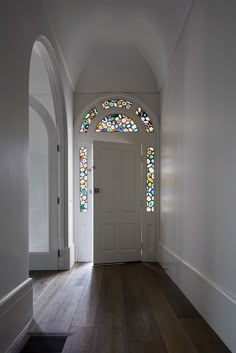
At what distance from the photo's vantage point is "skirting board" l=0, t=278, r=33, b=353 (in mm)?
2199

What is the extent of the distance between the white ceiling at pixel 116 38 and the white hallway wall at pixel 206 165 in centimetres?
38

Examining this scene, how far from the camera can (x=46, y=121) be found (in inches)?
194

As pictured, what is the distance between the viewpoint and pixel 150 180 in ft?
18.6

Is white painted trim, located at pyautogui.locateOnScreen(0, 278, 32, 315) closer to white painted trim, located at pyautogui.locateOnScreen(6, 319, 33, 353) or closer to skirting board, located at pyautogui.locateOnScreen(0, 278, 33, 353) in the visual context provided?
skirting board, located at pyautogui.locateOnScreen(0, 278, 33, 353)

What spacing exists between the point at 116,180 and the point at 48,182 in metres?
1.15

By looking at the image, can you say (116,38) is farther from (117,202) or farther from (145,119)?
(117,202)

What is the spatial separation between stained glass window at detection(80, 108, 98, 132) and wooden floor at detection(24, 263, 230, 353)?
7.86ft

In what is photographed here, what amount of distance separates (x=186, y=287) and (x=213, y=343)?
1.14 meters

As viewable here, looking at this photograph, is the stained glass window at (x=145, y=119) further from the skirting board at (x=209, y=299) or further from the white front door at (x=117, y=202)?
the skirting board at (x=209, y=299)

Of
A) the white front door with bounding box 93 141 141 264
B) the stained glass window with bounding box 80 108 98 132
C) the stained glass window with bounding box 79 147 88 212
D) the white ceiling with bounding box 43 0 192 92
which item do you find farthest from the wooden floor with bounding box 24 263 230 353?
the white ceiling with bounding box 43 0 192 92

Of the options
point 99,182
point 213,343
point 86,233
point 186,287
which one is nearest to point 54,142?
point 99,182

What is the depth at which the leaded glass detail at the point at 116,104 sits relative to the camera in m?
5.72

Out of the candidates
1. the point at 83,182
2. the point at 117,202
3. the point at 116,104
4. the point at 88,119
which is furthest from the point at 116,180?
A: the point at 116,104

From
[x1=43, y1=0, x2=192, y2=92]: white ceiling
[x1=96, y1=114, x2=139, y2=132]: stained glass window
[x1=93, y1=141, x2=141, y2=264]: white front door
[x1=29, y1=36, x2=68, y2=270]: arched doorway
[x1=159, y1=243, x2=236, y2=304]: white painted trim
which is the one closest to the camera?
[x1=159, y1=243, x2=236, y2=304]: white painted trim
